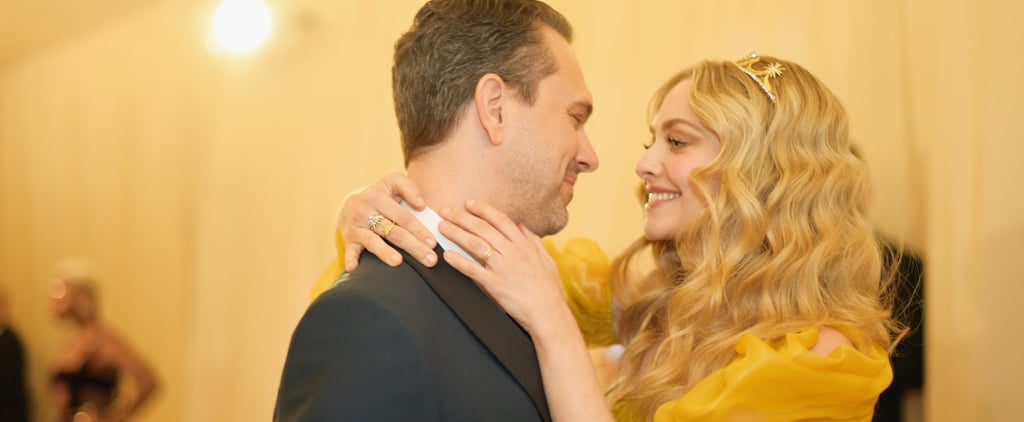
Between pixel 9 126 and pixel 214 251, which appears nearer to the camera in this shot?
pixel 214 251

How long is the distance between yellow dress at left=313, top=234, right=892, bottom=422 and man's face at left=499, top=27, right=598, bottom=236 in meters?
0.43

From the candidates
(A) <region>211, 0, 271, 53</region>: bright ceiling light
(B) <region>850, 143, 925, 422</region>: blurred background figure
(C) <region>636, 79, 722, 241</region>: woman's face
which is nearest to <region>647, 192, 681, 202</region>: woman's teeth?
(C) <region>636, 79, 722, 241</region>: woman's face

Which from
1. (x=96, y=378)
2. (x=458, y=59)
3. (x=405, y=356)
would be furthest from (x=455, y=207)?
(x=96, y=378)

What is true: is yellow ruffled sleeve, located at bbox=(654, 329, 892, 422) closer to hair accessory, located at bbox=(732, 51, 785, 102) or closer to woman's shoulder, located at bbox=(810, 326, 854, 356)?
woman's shoulder, located at bbox=(810, 326, 854, 356)

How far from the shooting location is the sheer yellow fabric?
202cm

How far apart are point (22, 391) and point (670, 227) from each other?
3.41 meters

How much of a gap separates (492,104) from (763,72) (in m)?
0.57

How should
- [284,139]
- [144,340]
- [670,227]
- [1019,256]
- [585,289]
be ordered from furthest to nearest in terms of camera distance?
[144,340], [284,139], [1019,256], [585,289], [670,227]

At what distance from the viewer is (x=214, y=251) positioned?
4086mm

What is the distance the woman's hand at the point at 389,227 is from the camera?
1395mm

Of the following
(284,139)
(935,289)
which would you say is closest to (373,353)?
(935,289)

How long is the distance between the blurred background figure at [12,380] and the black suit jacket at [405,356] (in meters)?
3.27

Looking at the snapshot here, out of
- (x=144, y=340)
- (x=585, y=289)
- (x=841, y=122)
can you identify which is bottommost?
(x=144, y=340)

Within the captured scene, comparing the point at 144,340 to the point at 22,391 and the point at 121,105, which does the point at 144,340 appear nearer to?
the point at 22,391
